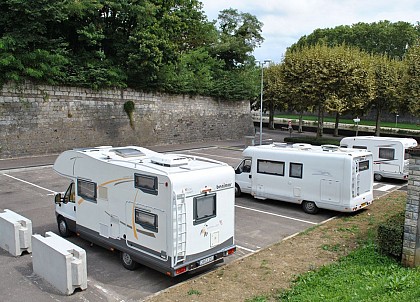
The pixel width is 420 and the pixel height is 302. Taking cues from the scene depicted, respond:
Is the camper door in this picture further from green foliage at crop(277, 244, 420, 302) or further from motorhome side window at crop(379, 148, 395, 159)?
motorhome side window at crop(379, 148, 395, 159)

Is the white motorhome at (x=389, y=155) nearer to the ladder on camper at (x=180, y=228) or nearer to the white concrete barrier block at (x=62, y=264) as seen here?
the ladder on camper at (x=180, y=228)

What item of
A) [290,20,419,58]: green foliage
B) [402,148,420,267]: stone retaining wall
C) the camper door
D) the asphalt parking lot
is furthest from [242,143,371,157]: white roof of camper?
[290,20,419,58]: green foliage

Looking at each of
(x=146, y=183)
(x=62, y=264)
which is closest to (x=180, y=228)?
(x=146, y=183)

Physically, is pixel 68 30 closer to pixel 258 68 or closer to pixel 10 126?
pixel 10 126

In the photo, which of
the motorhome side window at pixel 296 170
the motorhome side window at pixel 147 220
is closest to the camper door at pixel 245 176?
the motorhome side window at pixel 296 170

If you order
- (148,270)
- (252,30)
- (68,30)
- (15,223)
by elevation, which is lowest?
(148,270)

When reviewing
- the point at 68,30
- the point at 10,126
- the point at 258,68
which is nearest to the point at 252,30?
the point at 258,68

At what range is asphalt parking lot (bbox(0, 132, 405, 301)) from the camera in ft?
28.3

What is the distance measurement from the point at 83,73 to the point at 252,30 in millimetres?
24991

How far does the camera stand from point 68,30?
97.3 feet

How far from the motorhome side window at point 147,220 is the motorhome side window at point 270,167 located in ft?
26.0

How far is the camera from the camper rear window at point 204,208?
9000 mm

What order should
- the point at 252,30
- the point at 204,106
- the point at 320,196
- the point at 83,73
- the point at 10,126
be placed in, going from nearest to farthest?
the point at 320,196 < the point at 10,126 < the point at 83,73 < the point at 204,106 < the point at 252,30

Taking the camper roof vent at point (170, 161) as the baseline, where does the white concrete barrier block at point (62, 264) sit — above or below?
below
